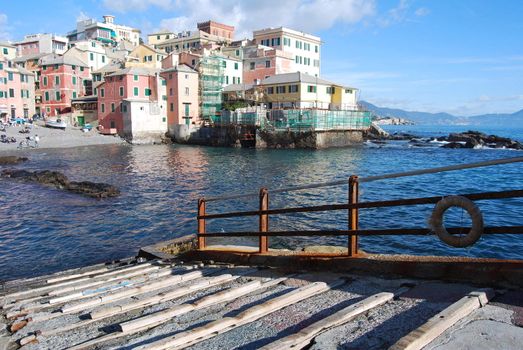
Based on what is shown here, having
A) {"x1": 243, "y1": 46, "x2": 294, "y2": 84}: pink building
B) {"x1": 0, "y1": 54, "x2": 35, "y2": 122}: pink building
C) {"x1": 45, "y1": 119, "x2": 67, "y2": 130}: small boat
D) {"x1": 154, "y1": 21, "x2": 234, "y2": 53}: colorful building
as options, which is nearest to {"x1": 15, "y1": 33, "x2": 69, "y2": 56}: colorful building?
{"x1": 154, "y1": 21, "x2": 234, "y2": 53}: colorful building

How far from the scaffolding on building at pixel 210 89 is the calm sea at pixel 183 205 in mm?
28404

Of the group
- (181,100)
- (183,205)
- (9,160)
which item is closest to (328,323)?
(183,205)

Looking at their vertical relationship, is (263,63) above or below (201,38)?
below

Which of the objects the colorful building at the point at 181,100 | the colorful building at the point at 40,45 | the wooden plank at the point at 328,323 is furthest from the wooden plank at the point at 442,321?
the colorful building at the point at 40,45

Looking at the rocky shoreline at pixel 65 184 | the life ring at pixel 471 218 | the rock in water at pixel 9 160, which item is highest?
the life ring at pixel 471 218

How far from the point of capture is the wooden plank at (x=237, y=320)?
4.35 m

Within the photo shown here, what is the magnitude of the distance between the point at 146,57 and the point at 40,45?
122 ft

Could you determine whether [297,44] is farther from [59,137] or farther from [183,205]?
[183,205]

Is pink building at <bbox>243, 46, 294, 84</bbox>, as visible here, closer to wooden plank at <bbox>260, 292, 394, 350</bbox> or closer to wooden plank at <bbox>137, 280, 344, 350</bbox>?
wooden plank at <bbox>137, 280, 344, 350</bbox>

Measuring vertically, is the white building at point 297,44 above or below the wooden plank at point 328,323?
above

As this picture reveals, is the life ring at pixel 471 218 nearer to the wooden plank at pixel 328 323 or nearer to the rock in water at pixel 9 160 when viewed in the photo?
the wooden plank at pixel 328 323

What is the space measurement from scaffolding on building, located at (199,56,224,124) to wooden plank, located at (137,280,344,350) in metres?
72.5

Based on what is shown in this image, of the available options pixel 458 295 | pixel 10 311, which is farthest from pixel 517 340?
pixel 10 311

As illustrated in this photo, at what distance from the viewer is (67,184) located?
30703 millimetres
